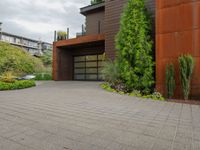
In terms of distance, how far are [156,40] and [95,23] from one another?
29.8 ft

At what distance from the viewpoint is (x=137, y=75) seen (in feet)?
26.3

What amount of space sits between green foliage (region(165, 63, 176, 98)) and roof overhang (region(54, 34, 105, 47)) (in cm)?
707

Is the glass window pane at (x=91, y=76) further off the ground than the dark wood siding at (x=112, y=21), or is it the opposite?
the dark wood siding at (x=112, y=21)

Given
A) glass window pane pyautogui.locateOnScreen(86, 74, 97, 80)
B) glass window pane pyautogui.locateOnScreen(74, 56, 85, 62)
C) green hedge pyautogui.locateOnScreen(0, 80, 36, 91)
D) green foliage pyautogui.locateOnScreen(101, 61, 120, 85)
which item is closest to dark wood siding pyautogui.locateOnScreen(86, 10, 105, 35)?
glass window pane pyautogui.locateOnScreen(74, 56, 85, 62)

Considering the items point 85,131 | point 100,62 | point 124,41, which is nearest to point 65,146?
point 85,131

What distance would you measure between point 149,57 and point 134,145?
19.0 feet

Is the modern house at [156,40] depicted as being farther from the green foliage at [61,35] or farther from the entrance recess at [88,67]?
the green foliage at [61,35]

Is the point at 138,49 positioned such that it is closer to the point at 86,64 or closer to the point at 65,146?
the point at 65,146

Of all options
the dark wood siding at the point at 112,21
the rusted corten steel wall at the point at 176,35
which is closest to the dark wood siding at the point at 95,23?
the dark wood siding at the point at 112,21

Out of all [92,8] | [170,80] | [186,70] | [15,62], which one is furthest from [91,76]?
[186,70]

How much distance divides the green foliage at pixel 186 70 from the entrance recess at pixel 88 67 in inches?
376

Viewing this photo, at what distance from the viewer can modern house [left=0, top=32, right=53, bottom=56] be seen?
44875mm

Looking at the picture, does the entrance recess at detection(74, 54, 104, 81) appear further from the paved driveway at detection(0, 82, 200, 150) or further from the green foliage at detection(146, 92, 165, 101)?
the paved driveway at detection(0, 82, 200, 150)

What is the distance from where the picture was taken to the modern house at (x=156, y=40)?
6707 mm
